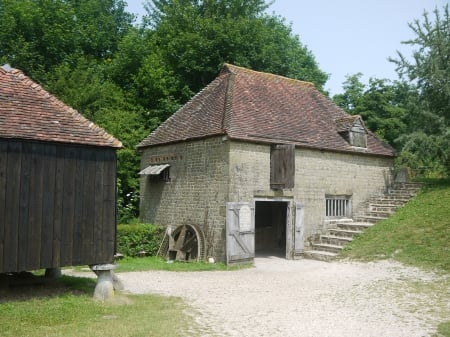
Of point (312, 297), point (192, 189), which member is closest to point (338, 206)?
point (192, 189)

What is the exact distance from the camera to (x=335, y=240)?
16891 millimetres

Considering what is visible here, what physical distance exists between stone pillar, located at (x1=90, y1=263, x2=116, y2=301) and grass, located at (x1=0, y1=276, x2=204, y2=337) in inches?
6.9

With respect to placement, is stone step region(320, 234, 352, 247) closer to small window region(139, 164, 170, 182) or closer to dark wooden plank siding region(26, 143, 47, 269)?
small window region(139, 164, 170, 182)

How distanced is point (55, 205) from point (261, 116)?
9601mm

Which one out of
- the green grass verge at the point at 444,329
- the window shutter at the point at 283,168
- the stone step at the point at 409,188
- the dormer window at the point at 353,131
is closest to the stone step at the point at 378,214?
the stone step at the point at 409,188

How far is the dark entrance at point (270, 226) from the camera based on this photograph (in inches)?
A: 791

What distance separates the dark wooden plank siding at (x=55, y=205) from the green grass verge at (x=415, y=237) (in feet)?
30.3

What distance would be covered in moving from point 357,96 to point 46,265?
101ft

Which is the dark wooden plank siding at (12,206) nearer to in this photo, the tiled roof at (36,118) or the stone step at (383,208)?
the tiled roof at (36,118)

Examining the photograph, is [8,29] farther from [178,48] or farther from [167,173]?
[167,173]

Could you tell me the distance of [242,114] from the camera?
16.3 metres

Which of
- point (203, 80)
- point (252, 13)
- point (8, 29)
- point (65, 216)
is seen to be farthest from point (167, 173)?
point (252, 13)

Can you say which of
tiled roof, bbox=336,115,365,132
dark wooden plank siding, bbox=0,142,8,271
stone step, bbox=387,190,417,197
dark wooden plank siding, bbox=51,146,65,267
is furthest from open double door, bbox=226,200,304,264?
dark wooden plank siding, bbox=0,142,8,271

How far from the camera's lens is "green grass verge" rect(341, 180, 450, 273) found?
13820 millimetres
